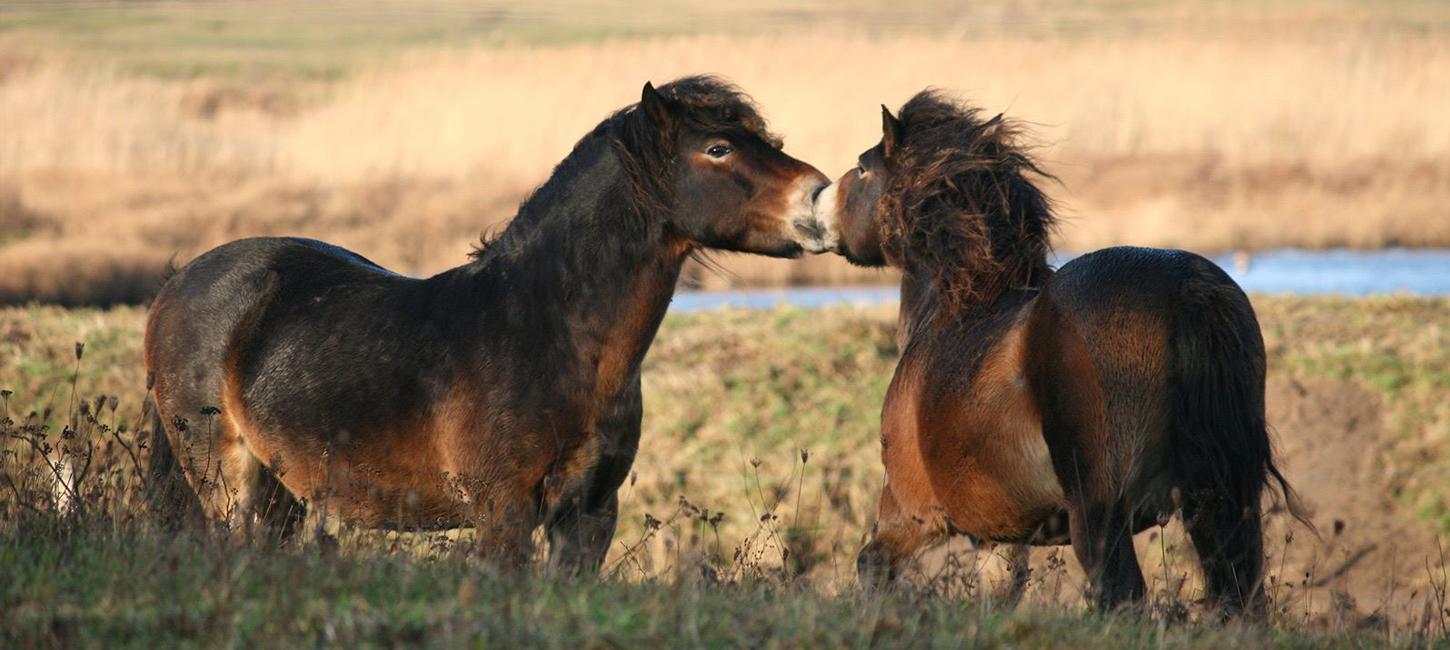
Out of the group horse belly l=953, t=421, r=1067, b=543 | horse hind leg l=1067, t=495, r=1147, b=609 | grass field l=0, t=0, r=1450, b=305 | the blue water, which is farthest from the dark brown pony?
grass field l=0, t=0, r=1450, b=305

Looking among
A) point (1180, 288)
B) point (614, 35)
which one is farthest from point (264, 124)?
point (1180, 288)

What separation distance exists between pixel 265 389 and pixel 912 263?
2.51m

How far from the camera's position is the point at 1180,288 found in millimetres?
4941

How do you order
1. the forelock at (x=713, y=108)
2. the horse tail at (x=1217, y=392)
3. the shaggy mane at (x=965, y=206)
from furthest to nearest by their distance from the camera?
the shaggy mane at (x=965, y=206) < the forelock at (x=713, y=108) < the horse tail at (x=1217, y=392)

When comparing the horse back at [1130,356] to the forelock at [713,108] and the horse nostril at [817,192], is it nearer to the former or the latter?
the horse nostril at [817,192]

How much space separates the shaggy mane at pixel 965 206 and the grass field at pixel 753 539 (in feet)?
3.56

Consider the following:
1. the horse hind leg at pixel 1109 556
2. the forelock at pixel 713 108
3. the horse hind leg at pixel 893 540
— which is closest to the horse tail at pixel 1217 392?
the horse hind leg at pixel 1109 556

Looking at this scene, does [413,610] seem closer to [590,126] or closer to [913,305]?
[913,305]

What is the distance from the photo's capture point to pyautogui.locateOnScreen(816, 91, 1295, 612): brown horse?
495cm

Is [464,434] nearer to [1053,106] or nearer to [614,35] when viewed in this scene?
[1053,106]

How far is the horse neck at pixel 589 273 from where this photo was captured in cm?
542

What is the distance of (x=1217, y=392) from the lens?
16.0 ft

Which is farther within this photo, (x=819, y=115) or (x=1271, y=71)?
(x=1271, y=71)

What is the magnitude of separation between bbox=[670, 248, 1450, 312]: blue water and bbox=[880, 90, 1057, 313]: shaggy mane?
409 inches
